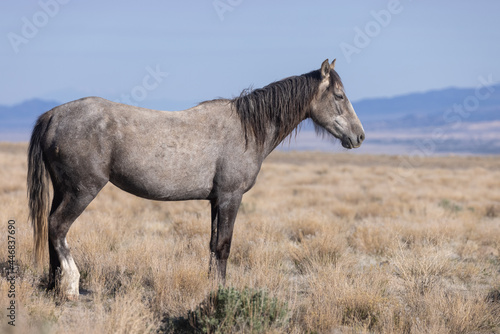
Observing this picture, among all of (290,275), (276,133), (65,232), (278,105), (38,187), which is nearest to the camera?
(65,232)

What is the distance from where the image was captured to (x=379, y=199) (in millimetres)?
16578

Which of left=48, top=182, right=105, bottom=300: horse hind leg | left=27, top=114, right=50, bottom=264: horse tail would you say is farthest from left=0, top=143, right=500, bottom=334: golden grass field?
left=27, top=114, right=50, bottom=264: horse tail

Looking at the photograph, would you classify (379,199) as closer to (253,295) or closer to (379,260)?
(379,260)

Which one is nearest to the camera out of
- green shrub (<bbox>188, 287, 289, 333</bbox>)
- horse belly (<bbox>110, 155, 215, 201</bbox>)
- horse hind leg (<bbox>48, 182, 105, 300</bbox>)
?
green shrub (<bbox>188, 287, 289, 333</bbox>)

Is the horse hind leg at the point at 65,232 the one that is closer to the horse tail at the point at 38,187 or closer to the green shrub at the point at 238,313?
the horse tail at the point at 38,187

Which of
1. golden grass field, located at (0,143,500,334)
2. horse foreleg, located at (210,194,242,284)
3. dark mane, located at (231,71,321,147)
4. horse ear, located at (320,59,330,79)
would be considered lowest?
golden grass field, located at (0,143,500,334)

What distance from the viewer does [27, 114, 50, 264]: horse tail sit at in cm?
554

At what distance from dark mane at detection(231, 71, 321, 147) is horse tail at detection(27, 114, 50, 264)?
→ 2.29 meters

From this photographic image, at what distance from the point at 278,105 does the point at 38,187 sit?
9.70ft

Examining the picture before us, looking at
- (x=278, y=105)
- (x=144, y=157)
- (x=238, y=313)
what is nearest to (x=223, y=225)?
(x=144, y=157)

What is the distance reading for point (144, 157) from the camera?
18.1ft

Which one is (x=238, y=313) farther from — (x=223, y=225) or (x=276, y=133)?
(x=276, y=133)

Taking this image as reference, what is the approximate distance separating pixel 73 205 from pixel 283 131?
2671mm

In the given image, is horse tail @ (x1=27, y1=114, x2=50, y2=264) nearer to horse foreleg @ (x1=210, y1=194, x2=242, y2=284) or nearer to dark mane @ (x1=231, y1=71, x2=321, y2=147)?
horse foreleg @ (x1=210, y1=194, x2=242, y2=284)
